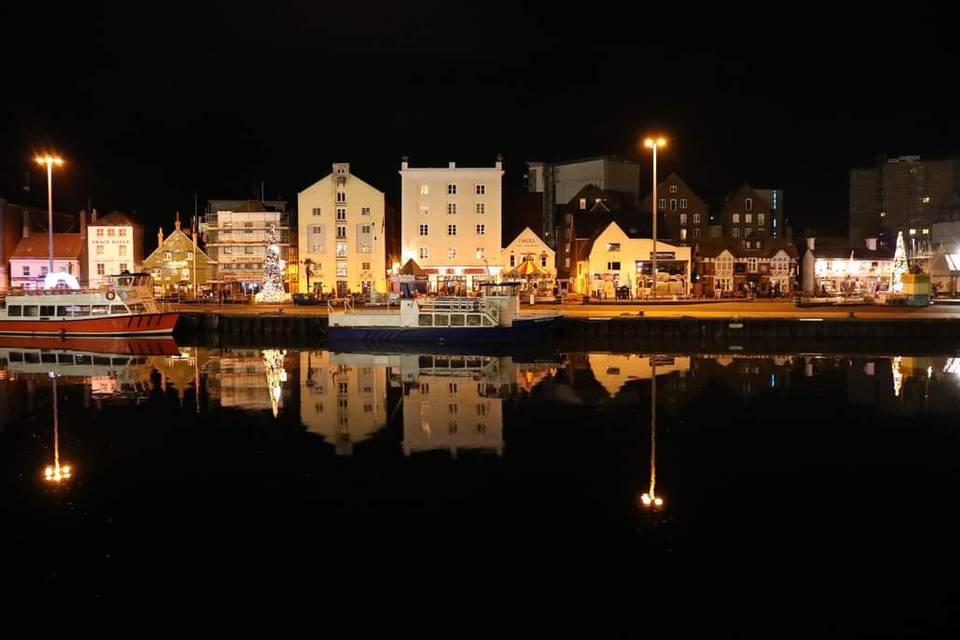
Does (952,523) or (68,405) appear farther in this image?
(68,405)

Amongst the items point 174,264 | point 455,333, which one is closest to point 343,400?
point 455,333

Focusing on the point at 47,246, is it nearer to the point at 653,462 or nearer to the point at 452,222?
the point at 452,222

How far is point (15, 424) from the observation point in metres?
20.4

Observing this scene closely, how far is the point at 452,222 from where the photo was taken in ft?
197

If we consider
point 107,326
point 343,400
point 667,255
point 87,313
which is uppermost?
point 667,255

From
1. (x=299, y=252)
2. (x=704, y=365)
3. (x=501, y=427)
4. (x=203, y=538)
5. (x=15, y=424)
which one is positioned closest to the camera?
(x=203, y=538)

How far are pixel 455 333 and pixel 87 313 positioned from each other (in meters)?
→ 21.3

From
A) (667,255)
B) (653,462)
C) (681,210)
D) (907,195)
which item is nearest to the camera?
(653,462)

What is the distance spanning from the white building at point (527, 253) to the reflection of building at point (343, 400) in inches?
1133

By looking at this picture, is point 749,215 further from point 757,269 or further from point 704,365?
point 704,365

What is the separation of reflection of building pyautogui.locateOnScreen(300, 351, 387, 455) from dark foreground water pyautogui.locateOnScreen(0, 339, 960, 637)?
0.14 m

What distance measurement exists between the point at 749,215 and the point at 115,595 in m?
71.3

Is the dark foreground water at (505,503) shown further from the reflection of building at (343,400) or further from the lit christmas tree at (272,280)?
the lit christmas tree at (272,280)

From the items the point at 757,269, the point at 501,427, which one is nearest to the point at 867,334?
the point at 501,427
